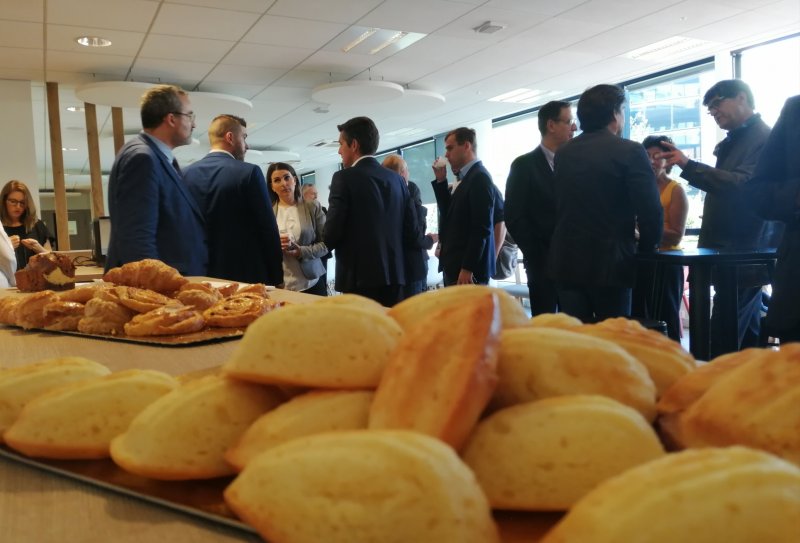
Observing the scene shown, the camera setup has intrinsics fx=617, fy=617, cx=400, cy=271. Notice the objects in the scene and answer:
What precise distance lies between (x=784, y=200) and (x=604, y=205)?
0.71 meters

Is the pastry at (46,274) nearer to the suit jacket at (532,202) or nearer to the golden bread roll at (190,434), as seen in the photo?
the golden bread roll at (190,434)

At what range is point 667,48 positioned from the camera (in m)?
6.83

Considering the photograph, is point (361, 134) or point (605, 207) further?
point (361, 134)

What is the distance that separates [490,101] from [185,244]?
301 inches

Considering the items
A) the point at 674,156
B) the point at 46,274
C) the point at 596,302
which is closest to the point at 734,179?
the point at 674,156

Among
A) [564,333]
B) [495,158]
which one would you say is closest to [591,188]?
[564,333]

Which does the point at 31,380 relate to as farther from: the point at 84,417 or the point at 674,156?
the point at 674,156

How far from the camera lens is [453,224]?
3.71 meters

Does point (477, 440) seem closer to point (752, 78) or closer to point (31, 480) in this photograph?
point (31, 480)

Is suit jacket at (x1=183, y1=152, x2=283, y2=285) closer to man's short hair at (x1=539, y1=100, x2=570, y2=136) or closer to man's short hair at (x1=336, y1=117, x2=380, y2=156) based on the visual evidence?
man's short hair at (x1=336, y1=117, x2=380, y2=156)

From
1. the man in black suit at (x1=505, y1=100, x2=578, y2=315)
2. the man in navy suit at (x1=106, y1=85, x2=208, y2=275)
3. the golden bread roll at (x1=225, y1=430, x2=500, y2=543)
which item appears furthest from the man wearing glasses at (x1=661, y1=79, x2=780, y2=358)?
the golden bread roll at (x1=225, y1=430, x2=500, y2=543)

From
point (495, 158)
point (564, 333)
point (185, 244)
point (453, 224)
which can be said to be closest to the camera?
point (564, 333)

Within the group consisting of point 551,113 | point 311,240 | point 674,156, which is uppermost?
point 551,113

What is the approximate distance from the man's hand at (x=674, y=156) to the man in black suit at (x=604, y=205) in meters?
0.59
